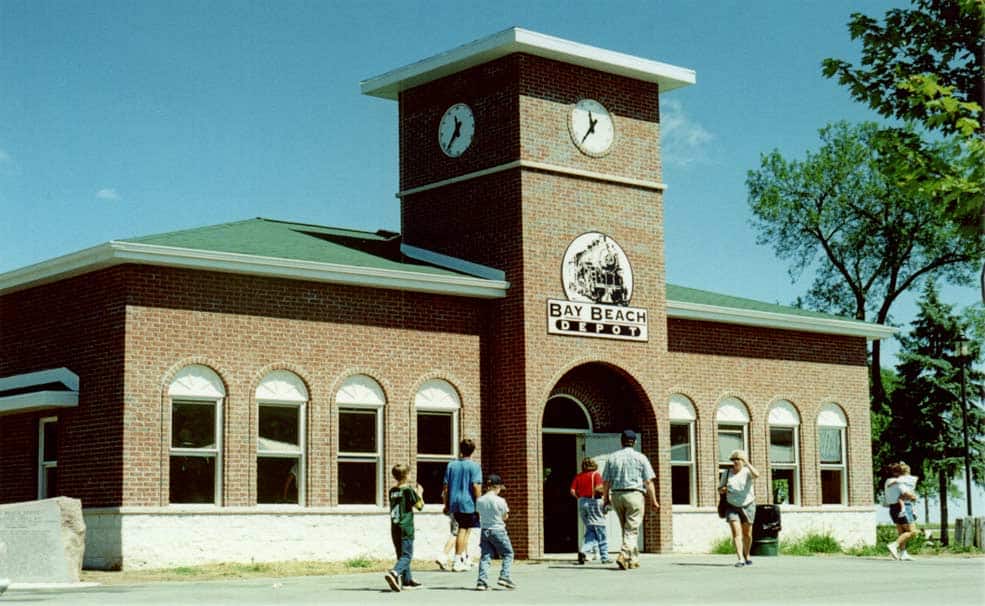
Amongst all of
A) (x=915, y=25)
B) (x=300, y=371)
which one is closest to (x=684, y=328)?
(x=300, y=371)

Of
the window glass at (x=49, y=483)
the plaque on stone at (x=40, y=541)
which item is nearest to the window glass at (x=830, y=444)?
the window glass at (x=49, y=483)

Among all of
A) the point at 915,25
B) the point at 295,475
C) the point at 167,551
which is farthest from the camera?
the point at 295,475

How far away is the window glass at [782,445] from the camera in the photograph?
1250 inches

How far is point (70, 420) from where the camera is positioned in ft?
78.7

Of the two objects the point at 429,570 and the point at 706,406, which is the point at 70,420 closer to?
Answer: the point at 429,570

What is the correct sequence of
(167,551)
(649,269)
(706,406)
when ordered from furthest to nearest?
(706,406), (649,269), (167,551)

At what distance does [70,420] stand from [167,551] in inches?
118

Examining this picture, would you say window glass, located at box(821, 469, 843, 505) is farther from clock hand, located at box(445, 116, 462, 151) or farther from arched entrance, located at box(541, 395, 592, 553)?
clock hand, located at box(445, 116, 462, 151)

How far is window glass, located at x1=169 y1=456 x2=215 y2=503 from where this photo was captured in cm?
2329

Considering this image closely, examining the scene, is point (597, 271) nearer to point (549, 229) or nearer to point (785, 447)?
point (549, 229)

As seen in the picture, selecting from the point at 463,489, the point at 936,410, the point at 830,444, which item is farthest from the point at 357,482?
the point at 936,410

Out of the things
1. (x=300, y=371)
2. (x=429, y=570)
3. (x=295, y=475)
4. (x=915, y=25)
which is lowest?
(x=429, y=570)

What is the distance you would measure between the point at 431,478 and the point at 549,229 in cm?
514

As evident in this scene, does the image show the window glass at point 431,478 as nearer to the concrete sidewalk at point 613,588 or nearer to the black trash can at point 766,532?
the concrete sidewalk at point 613,588
